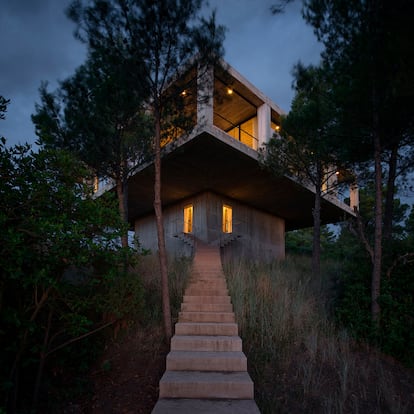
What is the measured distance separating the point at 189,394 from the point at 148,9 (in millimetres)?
6099

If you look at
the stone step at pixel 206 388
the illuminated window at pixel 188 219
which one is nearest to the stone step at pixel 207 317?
the stone step at pixel 206 388

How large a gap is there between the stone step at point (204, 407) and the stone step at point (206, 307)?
223cm

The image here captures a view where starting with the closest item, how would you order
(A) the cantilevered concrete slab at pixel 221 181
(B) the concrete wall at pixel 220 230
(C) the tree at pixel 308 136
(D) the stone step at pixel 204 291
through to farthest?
1. (D) the stone step at pixel 204 291
2. (C) the tree at pixel 308 136
3. (A) the cantilevered concrete slab at pixel 221 181
4. (B) the concrete wall at pixel 220 230

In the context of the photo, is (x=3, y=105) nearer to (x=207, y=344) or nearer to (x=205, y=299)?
(x=207, y=344)

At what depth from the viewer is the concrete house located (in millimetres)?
9305

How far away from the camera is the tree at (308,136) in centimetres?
643

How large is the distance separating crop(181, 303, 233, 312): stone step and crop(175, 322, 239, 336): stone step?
72 cm

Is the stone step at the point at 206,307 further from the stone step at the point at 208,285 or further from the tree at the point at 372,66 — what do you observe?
the tree at the point at 372,66

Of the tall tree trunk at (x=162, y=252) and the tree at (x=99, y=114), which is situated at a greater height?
the tree at (x=99, y=114)

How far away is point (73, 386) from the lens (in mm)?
3645

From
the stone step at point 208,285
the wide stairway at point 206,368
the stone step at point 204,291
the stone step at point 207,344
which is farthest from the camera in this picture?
the stone step at point 208,285

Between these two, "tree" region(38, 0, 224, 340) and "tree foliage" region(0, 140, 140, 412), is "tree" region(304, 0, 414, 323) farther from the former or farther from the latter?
"tree foliage" region(0, 140, 140, 412)

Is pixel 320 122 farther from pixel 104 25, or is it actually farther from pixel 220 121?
pixel 220 121

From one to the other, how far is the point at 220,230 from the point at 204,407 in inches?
425
